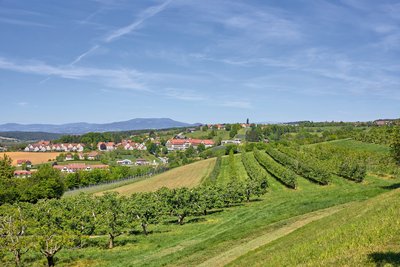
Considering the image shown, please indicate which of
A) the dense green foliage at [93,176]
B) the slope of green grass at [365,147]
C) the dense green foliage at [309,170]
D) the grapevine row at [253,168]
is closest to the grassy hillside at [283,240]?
the grapevine row at [253,168]

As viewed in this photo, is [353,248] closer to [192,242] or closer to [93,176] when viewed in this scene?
[192,242]

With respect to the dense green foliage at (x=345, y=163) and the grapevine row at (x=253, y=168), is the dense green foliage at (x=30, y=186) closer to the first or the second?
the grapevine row at (x=253, y=168)

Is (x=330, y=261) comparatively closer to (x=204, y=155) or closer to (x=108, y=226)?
(x=108, y=226)

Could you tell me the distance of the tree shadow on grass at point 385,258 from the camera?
14.0 m

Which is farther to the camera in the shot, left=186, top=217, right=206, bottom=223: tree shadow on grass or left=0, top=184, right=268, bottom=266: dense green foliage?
left=186, top=217, right=206, bottom=223: tree shadow on grass

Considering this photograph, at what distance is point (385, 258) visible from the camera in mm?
14602

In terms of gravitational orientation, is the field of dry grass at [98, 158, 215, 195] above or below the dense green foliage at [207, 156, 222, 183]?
below

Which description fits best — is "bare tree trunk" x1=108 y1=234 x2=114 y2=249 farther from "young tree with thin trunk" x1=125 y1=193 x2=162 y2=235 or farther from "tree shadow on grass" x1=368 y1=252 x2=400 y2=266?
"tree shadow on grass" x1=368 y1=252 x2=400 y2=266

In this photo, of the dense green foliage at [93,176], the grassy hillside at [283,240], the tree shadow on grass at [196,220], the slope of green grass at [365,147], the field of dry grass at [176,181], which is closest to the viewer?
the grassy hillside at [283,240]

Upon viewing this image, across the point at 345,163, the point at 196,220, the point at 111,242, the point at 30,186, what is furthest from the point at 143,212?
the point at 30,186

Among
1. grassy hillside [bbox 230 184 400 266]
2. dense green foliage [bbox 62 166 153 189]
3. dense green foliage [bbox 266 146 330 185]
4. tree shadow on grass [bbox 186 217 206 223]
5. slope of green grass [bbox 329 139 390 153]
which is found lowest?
dense green foliage [bbox 62 166 153 189]

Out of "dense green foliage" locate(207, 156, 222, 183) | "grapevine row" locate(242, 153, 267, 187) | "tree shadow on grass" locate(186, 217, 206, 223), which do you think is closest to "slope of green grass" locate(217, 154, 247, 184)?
"dense green foliage" locate(207, 156, 222, 183)

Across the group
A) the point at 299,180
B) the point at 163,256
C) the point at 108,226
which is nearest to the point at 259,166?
the point at 299,180

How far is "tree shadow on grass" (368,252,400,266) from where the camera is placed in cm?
1402
